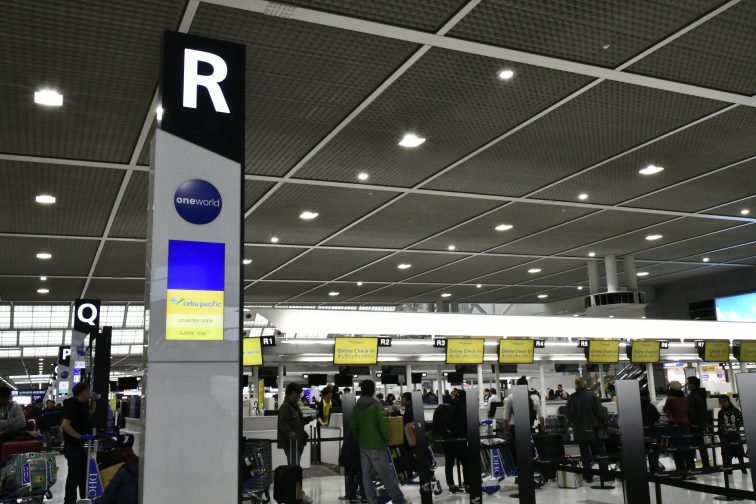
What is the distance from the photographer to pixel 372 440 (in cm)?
846

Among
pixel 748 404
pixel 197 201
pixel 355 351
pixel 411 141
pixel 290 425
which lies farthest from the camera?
pixel 355 351

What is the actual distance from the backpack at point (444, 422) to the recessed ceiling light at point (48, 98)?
291 inches

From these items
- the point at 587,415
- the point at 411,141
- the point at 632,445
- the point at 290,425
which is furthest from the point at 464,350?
the point at 632,445

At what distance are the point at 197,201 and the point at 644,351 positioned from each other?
1681cm

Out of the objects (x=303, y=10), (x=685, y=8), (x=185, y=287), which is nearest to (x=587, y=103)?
(x=685, y=8)

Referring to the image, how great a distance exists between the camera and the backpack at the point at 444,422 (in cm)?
1124

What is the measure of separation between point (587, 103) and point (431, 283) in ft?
36.2

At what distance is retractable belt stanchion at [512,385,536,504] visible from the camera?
22.5 feet

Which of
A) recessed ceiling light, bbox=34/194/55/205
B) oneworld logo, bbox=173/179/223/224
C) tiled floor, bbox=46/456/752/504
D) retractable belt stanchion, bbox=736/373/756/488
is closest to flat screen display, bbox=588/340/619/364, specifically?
tiled floor, bbox=46/456/752/504

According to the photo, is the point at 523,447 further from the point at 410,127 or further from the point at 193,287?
the point at 193,287

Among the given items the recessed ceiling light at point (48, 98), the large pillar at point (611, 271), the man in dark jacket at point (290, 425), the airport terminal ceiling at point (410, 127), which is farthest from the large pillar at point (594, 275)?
the recessed ceiling light at point (48, 98)

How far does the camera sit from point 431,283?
1775 cm

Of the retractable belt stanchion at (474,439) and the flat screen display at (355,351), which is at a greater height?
the flat screen display at (355,351)

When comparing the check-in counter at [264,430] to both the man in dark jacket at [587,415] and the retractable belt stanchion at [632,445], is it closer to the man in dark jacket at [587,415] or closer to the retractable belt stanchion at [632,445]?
the man in dark jacket at [587,415]
